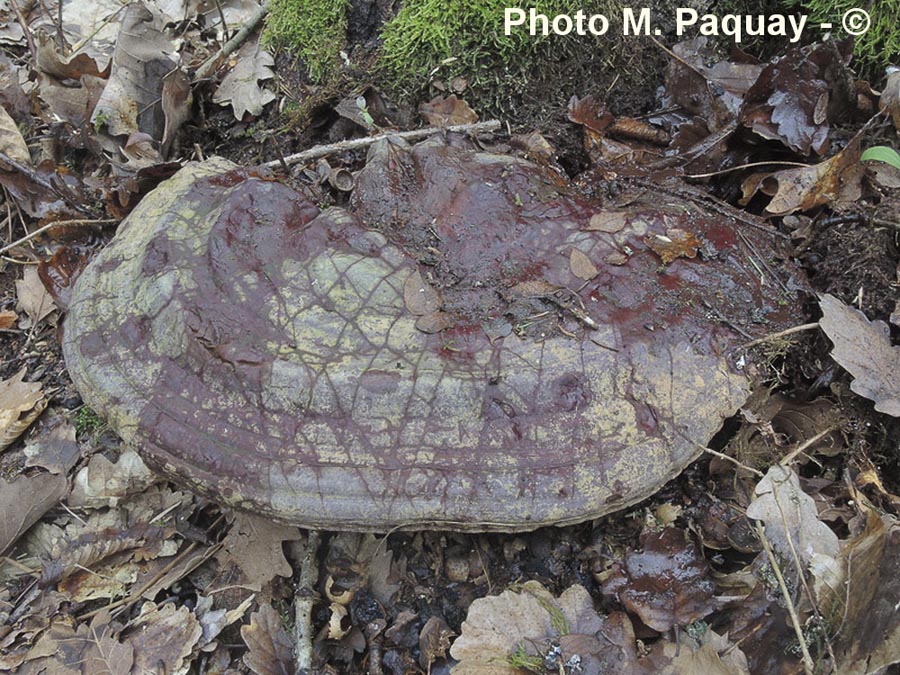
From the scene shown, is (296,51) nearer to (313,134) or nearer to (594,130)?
(313,134)

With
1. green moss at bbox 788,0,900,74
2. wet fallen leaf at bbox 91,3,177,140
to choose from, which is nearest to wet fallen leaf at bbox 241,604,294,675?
wet fallen leaf at bbox 91,3,177,140

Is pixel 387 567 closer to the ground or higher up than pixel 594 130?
closer to the ground

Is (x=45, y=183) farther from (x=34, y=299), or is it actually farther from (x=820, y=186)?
(x=820, y=186)

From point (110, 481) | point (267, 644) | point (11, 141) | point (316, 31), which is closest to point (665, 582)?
point (267, 644)

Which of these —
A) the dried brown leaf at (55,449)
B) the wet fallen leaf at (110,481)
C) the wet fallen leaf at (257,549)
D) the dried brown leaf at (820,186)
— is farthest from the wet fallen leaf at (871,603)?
the dried brown leaf at (55,449)

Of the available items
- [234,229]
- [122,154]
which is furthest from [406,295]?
[122,154]
